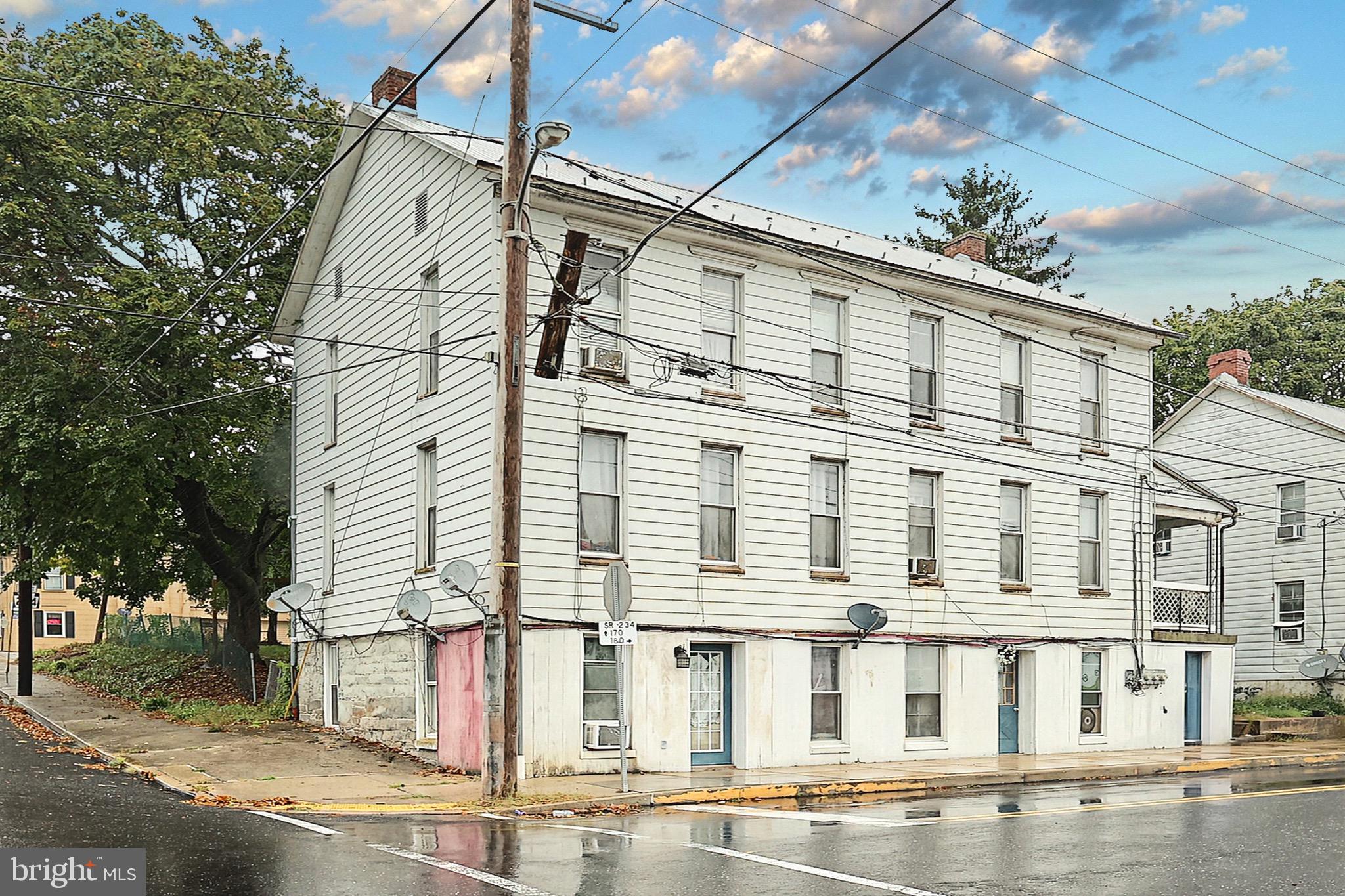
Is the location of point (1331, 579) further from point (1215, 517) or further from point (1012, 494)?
point (1012, 494)

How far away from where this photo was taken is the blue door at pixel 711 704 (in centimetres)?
2053

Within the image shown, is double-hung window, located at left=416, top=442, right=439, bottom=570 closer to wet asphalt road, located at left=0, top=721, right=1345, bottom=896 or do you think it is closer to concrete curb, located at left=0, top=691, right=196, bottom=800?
concrete curb, located at left=0, top=691, right=196, bottom=800

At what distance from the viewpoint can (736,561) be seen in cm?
2109

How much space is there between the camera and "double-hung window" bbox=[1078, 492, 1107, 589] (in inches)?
1038

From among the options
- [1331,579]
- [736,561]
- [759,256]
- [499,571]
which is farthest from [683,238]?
[1331,579]

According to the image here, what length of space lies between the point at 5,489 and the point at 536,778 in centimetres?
1559

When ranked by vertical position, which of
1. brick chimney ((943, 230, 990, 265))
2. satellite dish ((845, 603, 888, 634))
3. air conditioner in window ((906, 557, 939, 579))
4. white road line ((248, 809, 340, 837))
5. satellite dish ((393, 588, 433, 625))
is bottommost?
white road line ((248, 809, 340, 837))

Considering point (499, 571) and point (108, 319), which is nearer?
point (499, 571)

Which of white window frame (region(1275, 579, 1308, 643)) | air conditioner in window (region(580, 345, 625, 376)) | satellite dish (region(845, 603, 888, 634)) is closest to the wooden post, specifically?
air conditioner in window (region(580, 345, 625, 376))

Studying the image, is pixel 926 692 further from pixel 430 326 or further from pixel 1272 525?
pixel 1272 525

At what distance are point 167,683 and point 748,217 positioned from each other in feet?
61.7

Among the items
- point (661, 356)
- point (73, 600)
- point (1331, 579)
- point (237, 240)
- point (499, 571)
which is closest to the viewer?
point (499, 571)

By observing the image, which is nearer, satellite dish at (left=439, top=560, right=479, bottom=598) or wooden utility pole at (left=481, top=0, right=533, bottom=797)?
wooden utility pole at (left=481, top=0, right=533, bottom=797)

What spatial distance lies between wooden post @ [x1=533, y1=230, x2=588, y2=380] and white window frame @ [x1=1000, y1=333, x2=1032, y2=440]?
11.4 metres
